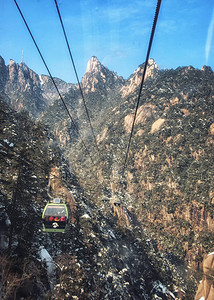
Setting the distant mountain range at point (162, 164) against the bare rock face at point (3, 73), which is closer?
the distant mountain range at point (162, 164)

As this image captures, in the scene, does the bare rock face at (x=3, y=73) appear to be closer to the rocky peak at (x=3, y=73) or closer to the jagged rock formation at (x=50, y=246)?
the rocky peak at (x=3, y=73)

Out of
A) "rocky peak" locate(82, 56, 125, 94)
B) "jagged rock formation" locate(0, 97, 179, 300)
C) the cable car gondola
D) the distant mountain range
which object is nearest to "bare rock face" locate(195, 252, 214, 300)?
"jagged rock formation" locate(0, 97, 179, 300)

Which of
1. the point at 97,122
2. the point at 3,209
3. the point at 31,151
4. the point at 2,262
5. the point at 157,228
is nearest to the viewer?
the point at 2,262

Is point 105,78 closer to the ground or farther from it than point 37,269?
farther from it

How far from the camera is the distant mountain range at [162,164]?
57500 mm

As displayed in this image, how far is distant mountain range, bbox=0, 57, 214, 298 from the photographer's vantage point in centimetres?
5750

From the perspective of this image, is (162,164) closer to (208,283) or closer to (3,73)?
(208,283)

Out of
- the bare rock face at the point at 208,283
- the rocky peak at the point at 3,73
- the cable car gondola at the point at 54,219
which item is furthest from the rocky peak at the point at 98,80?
the cable car gondola at the point at 54,219

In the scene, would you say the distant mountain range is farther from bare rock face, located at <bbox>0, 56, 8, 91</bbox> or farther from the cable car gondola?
bare rock face, located at <bbox>0, 56, 8, 91</bbox>

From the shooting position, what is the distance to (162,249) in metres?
55.3

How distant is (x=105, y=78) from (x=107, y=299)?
183m

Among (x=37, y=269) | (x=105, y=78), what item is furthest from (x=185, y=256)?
(x=105, y=78)

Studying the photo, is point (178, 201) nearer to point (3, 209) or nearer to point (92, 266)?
point (92, 266)

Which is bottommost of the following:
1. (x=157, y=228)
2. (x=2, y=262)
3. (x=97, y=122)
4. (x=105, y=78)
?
(x=157, y=228)
